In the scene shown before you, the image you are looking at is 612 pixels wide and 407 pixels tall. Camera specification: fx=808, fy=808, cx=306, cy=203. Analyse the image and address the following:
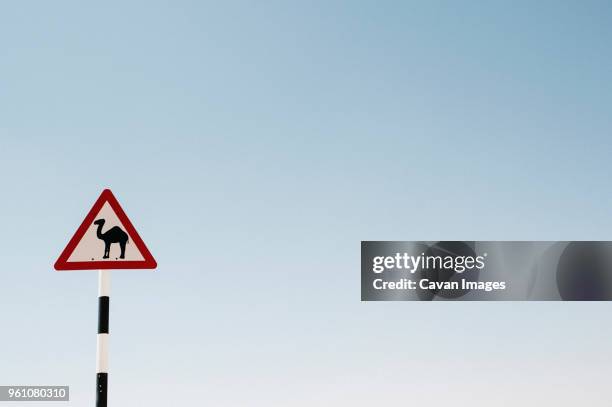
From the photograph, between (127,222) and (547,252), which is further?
(547,252)

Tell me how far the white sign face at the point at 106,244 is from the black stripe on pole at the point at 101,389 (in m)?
1.21

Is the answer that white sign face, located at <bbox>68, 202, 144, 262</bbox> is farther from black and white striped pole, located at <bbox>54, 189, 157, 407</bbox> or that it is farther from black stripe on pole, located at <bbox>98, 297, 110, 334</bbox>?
black stripe on pole, located at <bbox>98, 297, 110, 334</bbox>

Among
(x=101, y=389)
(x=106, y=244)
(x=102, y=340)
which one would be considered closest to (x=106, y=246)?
(x=106, y=244)

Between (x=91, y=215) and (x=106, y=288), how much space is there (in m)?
0.81

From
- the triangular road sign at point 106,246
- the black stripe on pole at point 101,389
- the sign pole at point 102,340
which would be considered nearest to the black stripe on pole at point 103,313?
the sign pole at point 102,340

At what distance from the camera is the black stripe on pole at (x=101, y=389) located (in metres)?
8.20

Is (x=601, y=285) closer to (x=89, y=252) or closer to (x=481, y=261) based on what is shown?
(x=481, y=261)

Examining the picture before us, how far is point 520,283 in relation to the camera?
18453 mm

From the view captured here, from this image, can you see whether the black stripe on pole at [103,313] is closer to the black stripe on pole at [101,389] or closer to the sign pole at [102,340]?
the sign pole at [102,340]

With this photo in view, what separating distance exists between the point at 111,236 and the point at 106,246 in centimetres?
12

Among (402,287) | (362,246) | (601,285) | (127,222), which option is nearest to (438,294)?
(402,287)

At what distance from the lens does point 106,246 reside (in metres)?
8.42

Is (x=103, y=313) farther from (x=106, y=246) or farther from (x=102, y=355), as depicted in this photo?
(x=106, y=246)

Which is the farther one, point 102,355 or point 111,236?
point 111,236
